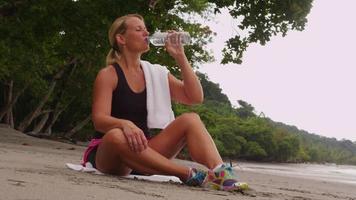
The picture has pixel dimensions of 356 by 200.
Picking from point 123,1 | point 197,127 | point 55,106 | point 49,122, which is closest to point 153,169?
point 197,127

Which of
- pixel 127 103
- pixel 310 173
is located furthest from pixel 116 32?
pixel 310 173

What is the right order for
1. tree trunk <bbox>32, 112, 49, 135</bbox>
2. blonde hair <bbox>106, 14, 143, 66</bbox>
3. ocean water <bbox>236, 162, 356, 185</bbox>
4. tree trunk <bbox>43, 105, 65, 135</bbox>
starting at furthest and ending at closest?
tree trunk <bbox>43, 105, 65, 135</bbox> → tree trunk <bbox>32, 112, 49, 135</bbox> → ocean water <bbox>236, 162, 356, 185</bbox> → blonde hair <bbox>106, 14, 143, 66</bbox>

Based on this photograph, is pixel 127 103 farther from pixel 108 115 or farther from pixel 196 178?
pixel 196 178

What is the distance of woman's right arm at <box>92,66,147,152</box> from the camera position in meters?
3.85

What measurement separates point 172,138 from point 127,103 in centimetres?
43

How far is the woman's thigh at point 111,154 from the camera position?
394cm

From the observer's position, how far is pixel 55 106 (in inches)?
966

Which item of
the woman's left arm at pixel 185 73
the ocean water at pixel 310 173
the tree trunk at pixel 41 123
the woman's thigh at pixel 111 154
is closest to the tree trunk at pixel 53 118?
the tree trunk at pixel 41 123

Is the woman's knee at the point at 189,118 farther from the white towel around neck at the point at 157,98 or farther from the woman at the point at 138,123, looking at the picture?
the white towel around neck at the point at 157,98

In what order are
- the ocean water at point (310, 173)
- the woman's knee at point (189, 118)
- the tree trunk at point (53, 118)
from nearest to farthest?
the woman's knee at point (189, 118) < the ocean water at point (310, 173) < the tree trunk at point (53, 118)

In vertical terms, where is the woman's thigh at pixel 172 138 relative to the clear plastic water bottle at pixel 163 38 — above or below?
below

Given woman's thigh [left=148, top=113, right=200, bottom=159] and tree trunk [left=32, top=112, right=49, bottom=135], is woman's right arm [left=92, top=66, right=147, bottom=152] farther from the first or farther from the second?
tree trunk [left=32, top=112, right=49, bottom=135]

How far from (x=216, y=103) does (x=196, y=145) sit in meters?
67.8

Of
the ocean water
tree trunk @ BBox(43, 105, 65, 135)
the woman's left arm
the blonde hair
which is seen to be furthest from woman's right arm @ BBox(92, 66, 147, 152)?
tree trunk @ BBox(43, 105, 65, 135)
